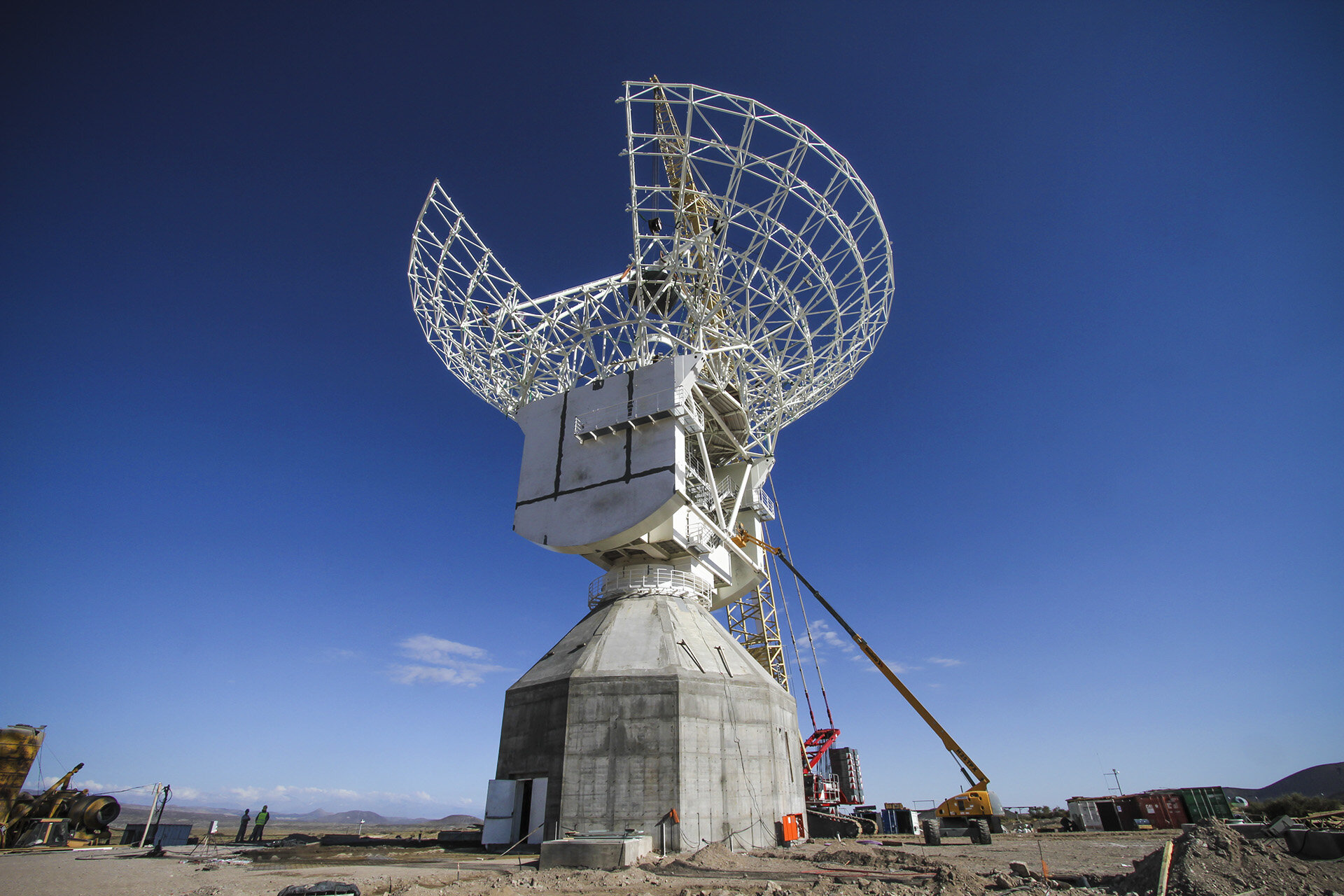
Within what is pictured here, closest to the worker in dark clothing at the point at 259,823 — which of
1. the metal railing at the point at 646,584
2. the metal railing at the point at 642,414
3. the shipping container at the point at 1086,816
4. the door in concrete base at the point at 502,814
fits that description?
the door in concrete base at the point at 502,814

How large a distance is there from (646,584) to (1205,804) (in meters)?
27.0

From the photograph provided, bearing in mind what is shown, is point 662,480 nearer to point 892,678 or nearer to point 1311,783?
point 892,678

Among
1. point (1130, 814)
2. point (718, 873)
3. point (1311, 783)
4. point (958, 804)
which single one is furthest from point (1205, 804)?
point (1311, 783)

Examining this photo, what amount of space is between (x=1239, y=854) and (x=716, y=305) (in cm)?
2004

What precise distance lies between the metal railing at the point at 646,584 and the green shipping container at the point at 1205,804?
2362cm

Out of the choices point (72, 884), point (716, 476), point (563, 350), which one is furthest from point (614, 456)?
point (72, 884)

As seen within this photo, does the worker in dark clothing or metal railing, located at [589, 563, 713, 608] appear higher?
metal railing, located at [589, 563, 713, 608]

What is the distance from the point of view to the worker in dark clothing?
22625 millimetres

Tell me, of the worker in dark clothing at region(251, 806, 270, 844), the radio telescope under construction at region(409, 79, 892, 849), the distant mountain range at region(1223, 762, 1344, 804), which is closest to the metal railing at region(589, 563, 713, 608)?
the radio telescope under construction at region(409, 79, 892, 849)

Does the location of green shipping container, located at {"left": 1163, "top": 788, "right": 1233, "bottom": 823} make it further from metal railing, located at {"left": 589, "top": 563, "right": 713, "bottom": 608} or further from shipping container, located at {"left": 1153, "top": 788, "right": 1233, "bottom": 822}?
metal railing, located at {"left": 589, "top": 563, "right": 713, "bottom": 608}

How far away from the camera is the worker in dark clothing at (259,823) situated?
22625 mm

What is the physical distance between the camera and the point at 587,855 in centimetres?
1398

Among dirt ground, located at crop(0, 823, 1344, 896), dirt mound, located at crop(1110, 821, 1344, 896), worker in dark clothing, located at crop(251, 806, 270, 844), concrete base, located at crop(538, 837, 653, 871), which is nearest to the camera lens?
dirt mound, located at crop(1110, 821, 1344, 896)

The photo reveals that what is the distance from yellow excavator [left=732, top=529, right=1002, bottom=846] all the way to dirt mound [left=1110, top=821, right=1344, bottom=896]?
13.7 metres
